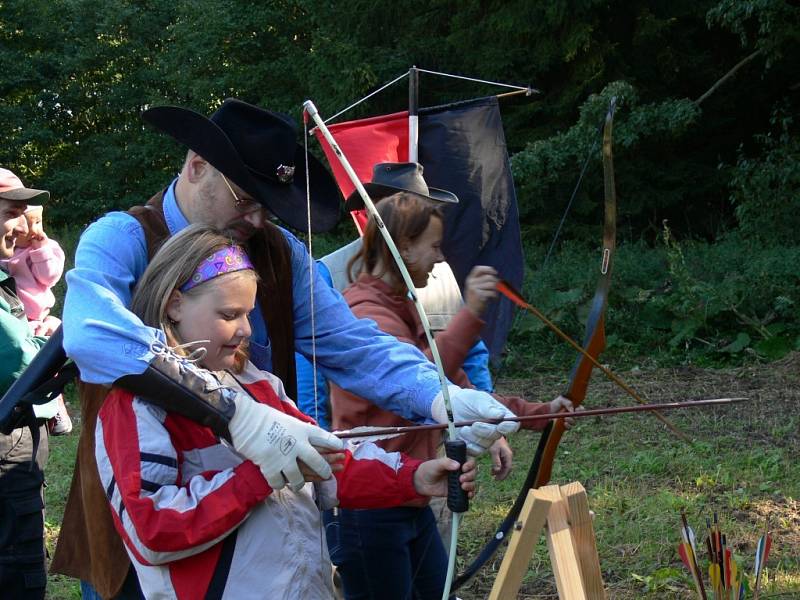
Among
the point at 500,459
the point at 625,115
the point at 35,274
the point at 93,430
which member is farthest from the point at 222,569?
the point at 625,115

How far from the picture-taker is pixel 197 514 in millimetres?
1761

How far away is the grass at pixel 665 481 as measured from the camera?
4066 millimetres

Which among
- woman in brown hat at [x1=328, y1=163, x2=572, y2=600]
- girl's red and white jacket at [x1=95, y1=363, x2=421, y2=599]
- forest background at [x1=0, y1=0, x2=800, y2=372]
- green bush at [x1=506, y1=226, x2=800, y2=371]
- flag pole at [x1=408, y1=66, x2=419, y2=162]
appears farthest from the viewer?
forest background at [x1=0, y1=0, x2=800, y2=372]

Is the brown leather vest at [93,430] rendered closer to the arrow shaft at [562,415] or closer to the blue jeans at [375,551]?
the arrow shaft at [562,415]

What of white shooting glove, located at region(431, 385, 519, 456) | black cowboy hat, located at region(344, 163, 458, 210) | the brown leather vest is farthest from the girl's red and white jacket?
black cowboy hat, located at region(344, 163, 458, 210)

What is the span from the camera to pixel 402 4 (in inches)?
542

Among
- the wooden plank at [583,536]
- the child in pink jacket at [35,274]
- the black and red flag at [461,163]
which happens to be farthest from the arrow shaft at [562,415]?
the black and red flag at [461,163]

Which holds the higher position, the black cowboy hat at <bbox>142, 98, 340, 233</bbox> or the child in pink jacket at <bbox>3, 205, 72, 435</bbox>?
the black cowboy hat at <bbox>142, 98, 340, 233</bbox>

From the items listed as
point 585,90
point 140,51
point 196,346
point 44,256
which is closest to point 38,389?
point 196,346

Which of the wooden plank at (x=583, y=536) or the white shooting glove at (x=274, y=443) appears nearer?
the white shooting glove at (x=274, y=443)

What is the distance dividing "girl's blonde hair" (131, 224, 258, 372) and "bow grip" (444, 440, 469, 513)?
1.75 ft

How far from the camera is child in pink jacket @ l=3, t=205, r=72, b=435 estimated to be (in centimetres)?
348

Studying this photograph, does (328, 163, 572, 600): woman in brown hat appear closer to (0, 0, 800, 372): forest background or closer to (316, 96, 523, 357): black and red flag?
(316, 96, 523, 357): black and red flag

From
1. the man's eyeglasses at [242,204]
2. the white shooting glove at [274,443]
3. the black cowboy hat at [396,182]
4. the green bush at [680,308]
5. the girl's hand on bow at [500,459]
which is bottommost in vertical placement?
the green bush at [680,308]
